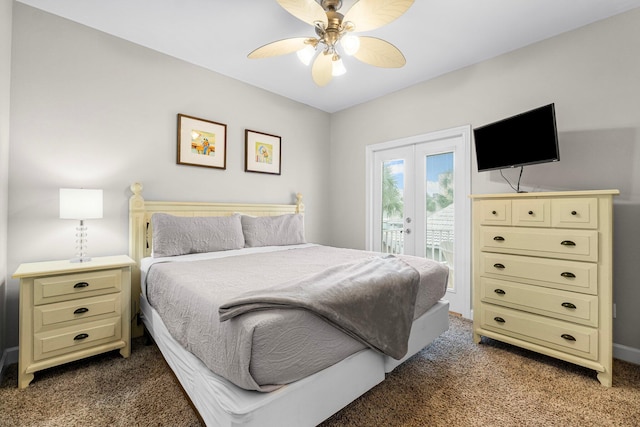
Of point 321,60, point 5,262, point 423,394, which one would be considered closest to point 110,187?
point 5,262

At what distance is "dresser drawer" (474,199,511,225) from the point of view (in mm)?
2266

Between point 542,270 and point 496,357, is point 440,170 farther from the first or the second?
point 496,357

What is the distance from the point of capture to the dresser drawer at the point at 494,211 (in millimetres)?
2266

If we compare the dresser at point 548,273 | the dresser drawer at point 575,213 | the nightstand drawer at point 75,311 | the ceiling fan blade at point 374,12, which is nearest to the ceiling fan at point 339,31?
the ceiling fan blade at point 374,12

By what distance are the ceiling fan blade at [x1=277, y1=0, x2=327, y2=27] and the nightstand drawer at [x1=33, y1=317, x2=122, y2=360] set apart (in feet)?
7.88

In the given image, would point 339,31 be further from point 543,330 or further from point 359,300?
point 543,330

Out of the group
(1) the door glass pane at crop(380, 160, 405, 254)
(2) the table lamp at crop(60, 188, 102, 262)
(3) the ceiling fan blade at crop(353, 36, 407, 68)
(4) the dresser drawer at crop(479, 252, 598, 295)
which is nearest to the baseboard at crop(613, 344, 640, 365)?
(4) the dresser drawer at crop(479, 252, 598, 295)

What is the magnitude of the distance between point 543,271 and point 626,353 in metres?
0.90

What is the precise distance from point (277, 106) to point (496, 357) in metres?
3.50

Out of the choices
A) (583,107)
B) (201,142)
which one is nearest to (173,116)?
(201,142)

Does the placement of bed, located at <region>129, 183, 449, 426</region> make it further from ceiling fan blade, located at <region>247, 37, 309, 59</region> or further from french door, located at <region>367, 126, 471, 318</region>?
ceiling fan blade, located at <region>247, 37, 309, 59</region>

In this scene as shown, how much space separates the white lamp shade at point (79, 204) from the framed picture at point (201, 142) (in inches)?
36.5

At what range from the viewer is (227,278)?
65.6 inches

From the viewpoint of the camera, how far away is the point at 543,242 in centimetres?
209
